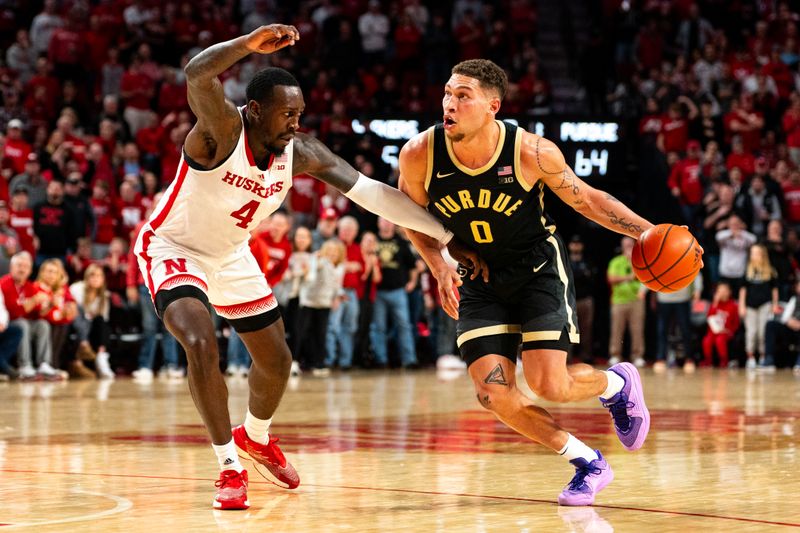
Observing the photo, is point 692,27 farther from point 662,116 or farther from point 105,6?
A: point 105,6

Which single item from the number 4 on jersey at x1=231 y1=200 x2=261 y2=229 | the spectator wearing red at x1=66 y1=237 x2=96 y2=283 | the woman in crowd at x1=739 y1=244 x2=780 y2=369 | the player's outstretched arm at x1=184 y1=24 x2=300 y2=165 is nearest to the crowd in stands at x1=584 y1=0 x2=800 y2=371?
the woman in crowd at x1=739 y1=244 x2=780 y2=369

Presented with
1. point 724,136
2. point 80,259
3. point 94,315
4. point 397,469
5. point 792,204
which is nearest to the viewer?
point 397,469

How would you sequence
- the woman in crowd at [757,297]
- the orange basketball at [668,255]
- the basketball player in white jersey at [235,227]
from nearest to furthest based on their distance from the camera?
1. the basketball player in white jersey at [235,227]
2. the orange basketball at [668,255]
3. the woman in crowd at [757,297]

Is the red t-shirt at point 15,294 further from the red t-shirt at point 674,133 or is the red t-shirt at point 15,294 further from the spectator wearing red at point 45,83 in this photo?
the red t-shirt at point 674,133

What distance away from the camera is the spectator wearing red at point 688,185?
18375 mm

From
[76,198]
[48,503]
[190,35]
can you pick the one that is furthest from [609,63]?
[48,503]

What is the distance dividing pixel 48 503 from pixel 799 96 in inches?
649

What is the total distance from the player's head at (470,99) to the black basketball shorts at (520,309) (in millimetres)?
680

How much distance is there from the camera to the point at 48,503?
213 inches

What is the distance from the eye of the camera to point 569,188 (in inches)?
234

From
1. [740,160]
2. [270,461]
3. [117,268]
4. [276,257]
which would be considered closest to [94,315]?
[117,268]

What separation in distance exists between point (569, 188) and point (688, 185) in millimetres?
12955

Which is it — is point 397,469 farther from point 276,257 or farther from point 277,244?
point 277,244

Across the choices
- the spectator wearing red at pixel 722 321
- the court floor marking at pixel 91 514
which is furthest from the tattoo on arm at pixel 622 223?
the spectator wearing red at pixel 722 321
